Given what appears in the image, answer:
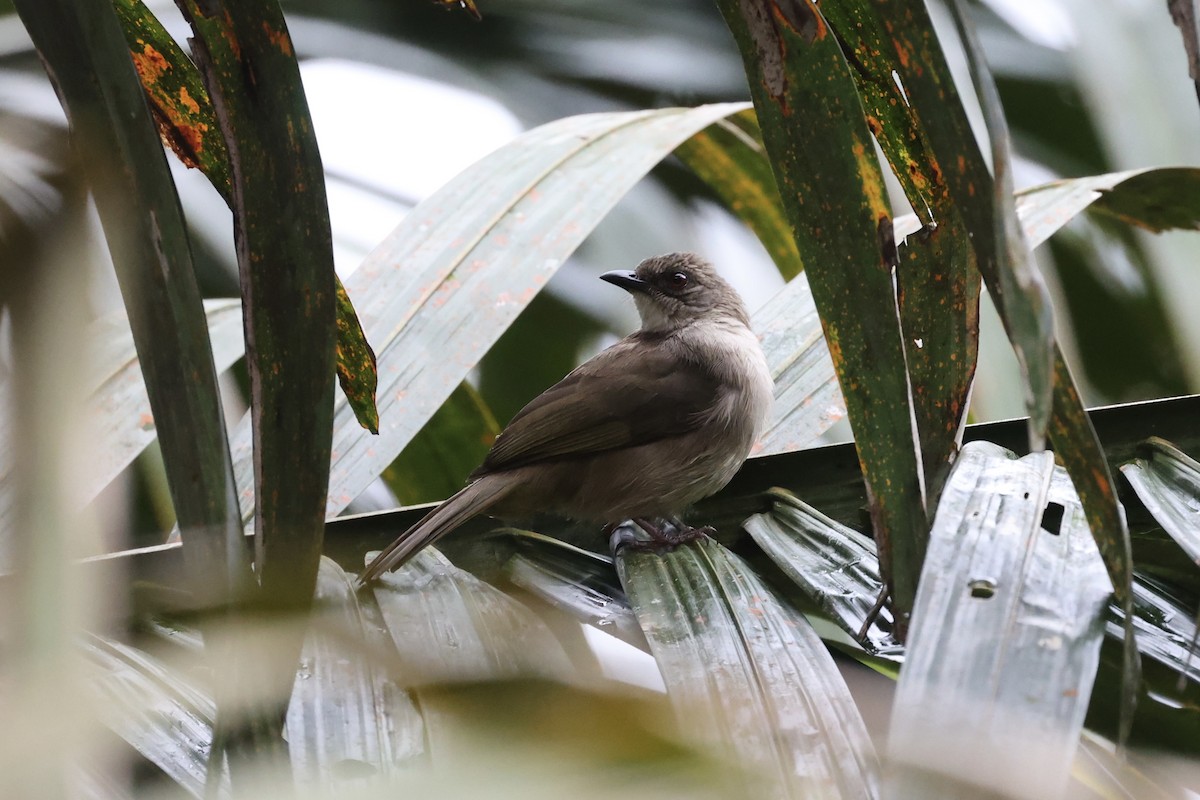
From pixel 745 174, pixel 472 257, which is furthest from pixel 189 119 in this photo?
pixel 745 174

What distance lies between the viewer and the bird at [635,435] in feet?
9.27

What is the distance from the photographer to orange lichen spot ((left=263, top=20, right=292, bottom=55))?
86cm

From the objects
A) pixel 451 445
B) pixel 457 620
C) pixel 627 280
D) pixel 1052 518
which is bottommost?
pixel 457 620

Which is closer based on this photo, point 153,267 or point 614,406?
point 153,267

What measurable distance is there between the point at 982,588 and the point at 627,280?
111 inches

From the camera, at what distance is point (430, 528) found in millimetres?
1655

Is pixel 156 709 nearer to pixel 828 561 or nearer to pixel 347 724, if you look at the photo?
pixel 347 724

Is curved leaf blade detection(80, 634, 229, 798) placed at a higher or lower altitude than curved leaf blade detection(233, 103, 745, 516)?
lower

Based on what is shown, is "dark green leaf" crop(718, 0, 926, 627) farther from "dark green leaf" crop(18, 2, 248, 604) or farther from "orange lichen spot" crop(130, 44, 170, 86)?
"orange lichen spot" crop(130, 44, 170, 86)

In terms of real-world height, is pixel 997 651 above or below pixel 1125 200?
below

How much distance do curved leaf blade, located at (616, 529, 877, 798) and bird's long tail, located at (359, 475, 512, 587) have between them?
0.33 m

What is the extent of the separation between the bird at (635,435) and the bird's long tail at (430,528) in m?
0.39

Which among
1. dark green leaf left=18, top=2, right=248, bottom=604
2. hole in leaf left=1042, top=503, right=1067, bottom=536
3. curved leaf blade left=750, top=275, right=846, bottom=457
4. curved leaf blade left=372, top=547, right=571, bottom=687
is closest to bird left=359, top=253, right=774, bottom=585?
curved leaf blade left=750, top=275, right=846, bottom=457

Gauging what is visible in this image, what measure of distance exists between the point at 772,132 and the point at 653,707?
1.93 ft
